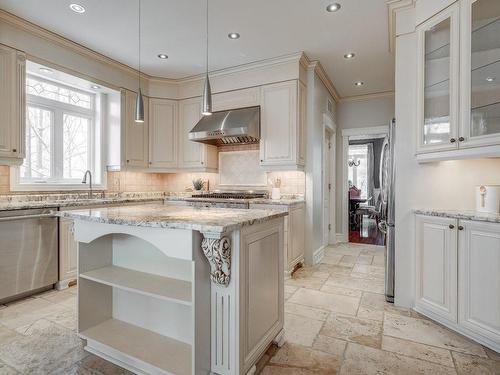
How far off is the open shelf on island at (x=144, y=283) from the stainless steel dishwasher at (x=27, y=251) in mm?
1341

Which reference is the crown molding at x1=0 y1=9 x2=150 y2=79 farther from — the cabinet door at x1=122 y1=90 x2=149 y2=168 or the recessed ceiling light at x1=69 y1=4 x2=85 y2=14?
the recessed ceiling light at x1=69 y1=4 x2=85 y2=14

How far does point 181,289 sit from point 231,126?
2657mm

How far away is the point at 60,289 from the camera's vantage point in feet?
9.99

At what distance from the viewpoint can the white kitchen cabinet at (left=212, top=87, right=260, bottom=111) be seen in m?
4.05

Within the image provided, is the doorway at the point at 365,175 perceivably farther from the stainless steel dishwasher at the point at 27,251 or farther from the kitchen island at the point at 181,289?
the stainless steel dishwasher at the point at 27,251

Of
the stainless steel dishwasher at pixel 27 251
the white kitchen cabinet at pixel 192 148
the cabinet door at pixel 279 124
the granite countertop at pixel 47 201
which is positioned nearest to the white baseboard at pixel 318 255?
the cabinet door at pixel 279 124

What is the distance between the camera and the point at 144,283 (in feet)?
5.79

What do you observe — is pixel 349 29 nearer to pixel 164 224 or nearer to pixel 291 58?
pixel 291 58

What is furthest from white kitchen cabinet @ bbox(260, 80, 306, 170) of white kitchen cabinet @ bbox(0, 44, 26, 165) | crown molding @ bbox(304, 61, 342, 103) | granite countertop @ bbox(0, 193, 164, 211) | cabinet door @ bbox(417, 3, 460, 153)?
white kitchen cabinet @ bbox(0, 44, 26, 165)

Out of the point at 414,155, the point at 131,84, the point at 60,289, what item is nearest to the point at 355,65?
the point at 414,155

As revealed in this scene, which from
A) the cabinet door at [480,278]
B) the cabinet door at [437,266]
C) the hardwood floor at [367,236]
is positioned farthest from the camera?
the hardwood floor at [367,236]

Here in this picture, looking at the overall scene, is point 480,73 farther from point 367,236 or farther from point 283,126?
point 367,236

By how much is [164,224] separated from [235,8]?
2415mm

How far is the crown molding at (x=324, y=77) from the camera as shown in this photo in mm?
3989
